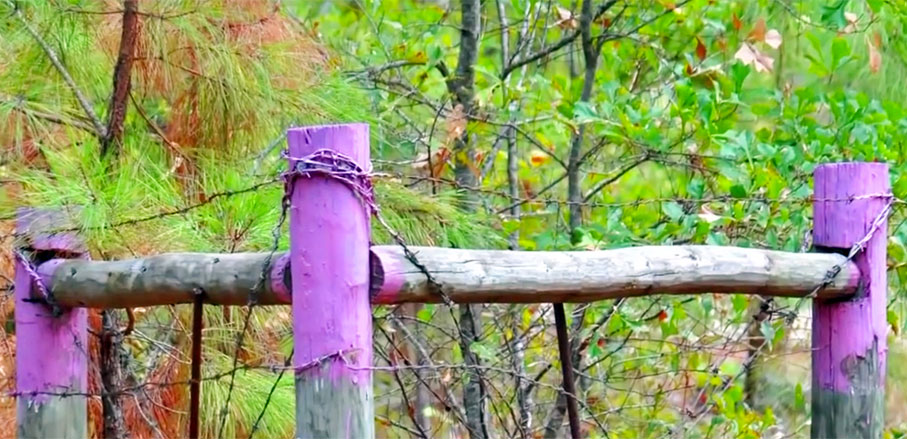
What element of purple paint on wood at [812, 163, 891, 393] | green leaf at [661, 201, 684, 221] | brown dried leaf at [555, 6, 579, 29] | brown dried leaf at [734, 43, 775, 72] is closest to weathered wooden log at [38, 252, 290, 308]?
purple paint on wood at [812, 163, 891, 393]

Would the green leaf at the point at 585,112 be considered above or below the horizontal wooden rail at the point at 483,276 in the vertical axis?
above

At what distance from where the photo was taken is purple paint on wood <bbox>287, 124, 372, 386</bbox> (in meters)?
1.55

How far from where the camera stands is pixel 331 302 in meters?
1.54

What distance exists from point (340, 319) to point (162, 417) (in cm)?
99

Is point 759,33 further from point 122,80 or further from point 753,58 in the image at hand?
point 122,80

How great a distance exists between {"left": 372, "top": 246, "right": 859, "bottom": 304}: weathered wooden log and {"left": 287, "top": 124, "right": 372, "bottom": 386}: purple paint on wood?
46 millimetres

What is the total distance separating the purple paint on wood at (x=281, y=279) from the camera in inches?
64.1

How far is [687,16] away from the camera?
341 cm

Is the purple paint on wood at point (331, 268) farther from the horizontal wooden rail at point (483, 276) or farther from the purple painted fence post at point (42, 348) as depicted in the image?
the purple painted fence post at point (42, 348)

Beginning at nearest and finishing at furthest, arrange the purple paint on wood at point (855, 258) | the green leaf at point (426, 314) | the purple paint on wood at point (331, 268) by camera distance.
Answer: the purple paint on wood at point (331, 268) < the purple paint on wood at point (855, 258) < the green leaf at point (426, 314)

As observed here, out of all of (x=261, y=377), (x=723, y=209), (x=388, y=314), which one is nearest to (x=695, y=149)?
(x=723, y=209)

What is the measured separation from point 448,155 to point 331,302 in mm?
1701

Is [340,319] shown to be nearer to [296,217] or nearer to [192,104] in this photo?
[296,217]

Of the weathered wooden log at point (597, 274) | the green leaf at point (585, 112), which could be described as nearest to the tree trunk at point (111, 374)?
the weathered wooden log at point (597, 274)
